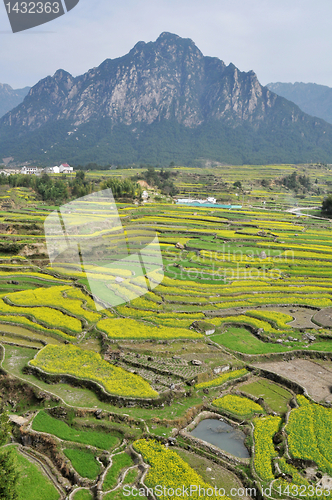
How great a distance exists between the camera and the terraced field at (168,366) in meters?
14.0

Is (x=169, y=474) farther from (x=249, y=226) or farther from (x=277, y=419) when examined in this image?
(x=249, y=226)

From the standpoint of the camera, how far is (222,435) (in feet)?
53.0

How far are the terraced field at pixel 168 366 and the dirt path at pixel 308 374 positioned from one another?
0.33 ft

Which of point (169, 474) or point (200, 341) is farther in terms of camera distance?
point (200, 341)

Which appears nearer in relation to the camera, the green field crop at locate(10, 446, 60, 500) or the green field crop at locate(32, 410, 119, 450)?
the green field crop at locate(10, 446, 60, 500)

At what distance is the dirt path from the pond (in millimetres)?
5073

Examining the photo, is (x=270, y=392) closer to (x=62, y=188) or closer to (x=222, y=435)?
(x=222, y=435)

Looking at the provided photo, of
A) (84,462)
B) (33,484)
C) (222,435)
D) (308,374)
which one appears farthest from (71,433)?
(308,374)

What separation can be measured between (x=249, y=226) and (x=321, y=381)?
138 ft

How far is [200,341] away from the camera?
2431 centimetres

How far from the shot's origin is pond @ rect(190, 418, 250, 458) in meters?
15.3

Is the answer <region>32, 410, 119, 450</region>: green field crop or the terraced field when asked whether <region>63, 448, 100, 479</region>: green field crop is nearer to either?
the terraced field

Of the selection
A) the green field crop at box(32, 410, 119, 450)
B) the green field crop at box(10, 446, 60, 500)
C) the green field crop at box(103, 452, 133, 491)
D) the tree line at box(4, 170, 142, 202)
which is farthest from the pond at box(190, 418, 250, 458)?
the tree line at box(4, 170, 142, 202)

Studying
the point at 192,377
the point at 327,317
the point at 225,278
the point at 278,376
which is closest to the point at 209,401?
the point at 192,377
